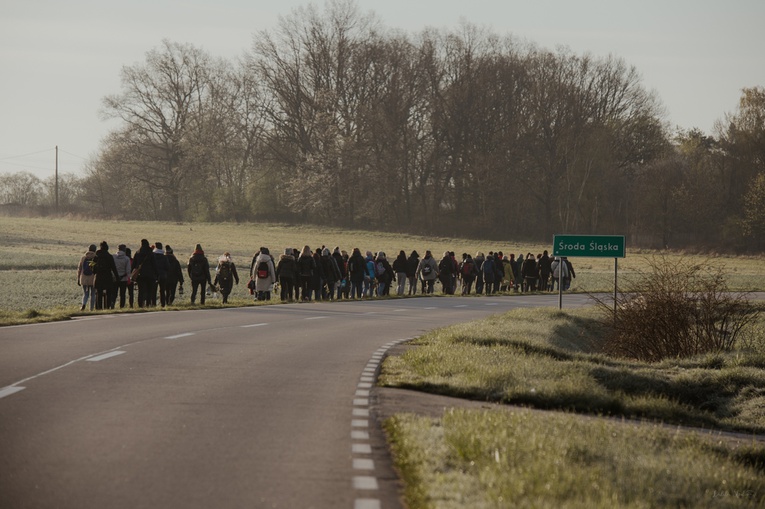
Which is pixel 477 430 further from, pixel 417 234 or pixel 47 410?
pixel 417 234

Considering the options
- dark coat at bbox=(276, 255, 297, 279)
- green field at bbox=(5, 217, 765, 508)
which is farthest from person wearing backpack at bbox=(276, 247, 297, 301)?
green field at bbox=(5, 217, 765, 508)

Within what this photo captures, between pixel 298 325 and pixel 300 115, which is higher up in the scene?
pixel 300 115

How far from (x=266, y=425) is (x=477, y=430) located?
6.23ft

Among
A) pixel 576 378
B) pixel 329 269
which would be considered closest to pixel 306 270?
pixel 329 269

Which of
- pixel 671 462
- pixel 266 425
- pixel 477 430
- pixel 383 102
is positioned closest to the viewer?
pixel 671 462

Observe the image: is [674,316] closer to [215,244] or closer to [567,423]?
[567,423]

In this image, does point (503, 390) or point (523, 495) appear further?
point (503, 390)

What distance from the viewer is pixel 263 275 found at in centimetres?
3356

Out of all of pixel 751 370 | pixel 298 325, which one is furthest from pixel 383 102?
pixel 751 370

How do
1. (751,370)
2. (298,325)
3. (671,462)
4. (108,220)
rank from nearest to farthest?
(671,462)
(751,370)
(298,325)
(108,220)

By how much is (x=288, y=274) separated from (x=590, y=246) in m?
8.92

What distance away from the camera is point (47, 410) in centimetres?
1068

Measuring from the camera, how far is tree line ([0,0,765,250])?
79.7 metres

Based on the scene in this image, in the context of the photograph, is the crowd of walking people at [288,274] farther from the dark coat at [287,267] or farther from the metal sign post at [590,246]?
the metal sign post at [590,246]
